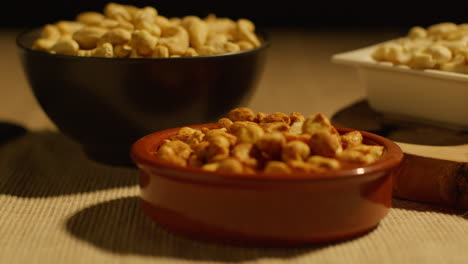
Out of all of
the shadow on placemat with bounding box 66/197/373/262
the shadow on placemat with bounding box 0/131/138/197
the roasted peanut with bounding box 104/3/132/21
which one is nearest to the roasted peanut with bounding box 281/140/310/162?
the shadow on placemat with bounding box 66/197/373/262

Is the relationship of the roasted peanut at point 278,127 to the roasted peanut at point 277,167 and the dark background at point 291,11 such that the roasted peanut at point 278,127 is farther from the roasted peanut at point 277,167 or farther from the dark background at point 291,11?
the dark background at point 291,11

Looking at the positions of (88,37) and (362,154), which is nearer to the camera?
(362,154)

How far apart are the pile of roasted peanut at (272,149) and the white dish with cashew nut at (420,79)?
0.26 meters

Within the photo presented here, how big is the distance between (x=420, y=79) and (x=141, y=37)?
43cm

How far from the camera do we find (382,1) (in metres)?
2.76

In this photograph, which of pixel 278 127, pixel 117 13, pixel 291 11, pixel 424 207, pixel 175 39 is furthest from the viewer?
pixel 291 11

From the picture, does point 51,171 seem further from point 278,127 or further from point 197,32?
point 278,127

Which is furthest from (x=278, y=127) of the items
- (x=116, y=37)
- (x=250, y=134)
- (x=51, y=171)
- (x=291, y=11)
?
(x=291, y=11)

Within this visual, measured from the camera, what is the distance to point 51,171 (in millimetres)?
1125

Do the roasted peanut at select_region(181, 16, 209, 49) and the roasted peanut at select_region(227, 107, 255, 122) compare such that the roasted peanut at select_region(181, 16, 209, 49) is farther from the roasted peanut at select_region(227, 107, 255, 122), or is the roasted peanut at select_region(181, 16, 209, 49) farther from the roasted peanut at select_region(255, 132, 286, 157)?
the roasted peanut at select_region(255, 132, 286, 157)

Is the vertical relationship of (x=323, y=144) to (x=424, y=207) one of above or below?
above

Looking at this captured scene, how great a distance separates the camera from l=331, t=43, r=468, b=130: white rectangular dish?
1061 millimetres

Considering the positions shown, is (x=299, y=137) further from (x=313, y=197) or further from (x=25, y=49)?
(x=25, y=49)

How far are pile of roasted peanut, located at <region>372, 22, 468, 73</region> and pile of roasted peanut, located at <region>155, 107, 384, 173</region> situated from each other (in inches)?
10.3
